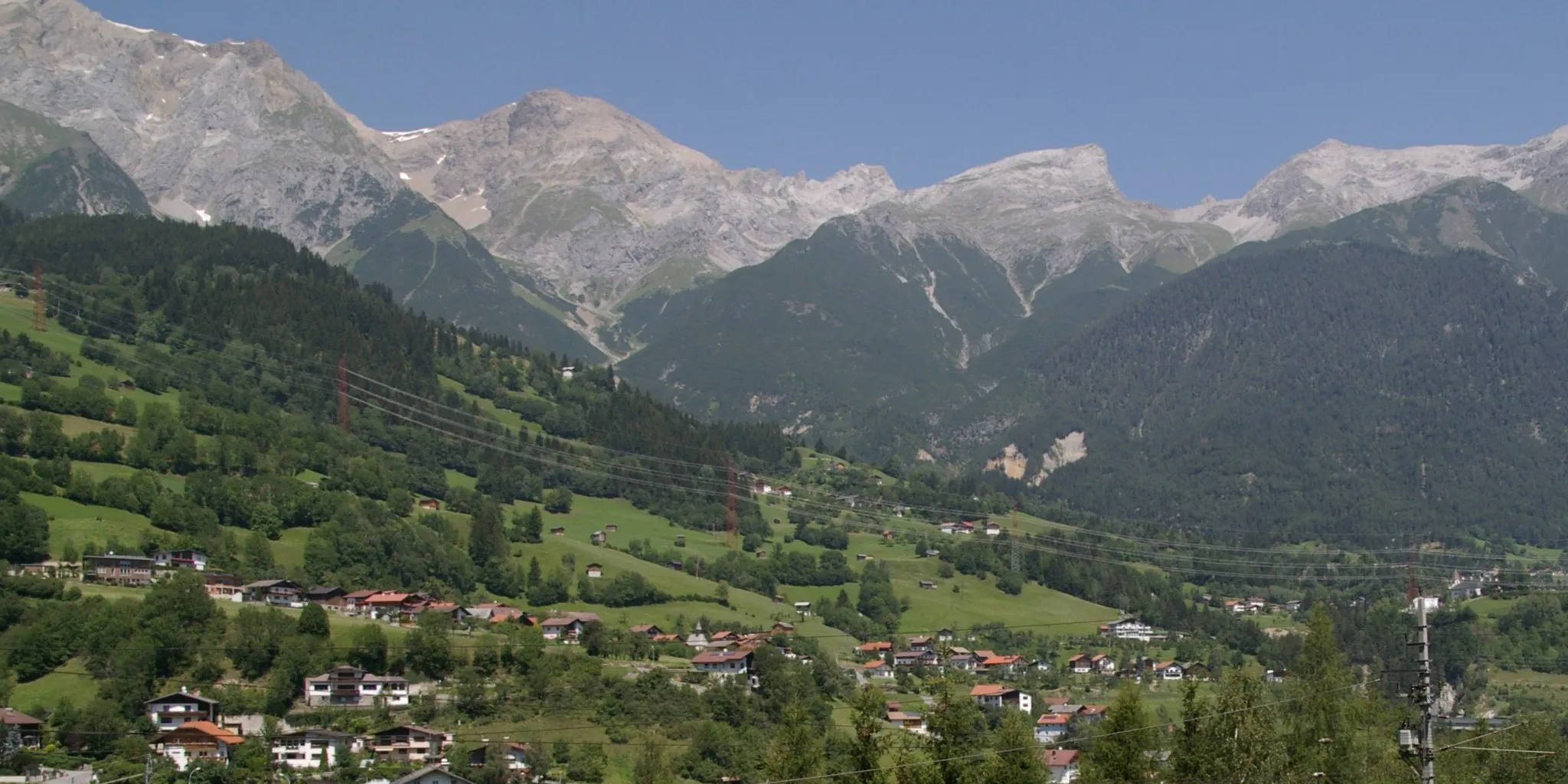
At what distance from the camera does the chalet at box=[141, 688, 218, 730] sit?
97812 millimetres

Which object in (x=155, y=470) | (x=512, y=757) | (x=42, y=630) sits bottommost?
(x=512, y=757)

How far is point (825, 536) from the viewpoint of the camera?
197 metres

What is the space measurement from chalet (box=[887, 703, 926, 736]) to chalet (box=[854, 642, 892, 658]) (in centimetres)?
2355

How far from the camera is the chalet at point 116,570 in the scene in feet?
406

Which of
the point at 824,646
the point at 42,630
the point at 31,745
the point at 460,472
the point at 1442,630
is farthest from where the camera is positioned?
the point at 460,472

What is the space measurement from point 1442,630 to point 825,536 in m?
66.9

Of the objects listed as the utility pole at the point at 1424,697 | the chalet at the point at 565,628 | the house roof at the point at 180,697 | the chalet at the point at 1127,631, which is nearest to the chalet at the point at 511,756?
the house roof at the point at 180,697

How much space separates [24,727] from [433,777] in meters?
23.0

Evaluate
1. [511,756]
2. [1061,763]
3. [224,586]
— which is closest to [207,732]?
[511,756]

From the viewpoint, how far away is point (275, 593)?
12938 centimetres

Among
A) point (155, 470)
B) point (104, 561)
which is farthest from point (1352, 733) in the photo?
point (155, 470)

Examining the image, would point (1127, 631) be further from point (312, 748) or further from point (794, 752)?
point (794, 752)

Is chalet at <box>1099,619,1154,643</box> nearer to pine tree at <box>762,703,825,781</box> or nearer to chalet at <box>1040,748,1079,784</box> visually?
chalet at <box>1040,748,1079,784</box>

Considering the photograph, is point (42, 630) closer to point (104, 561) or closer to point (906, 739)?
point (104, 561)
